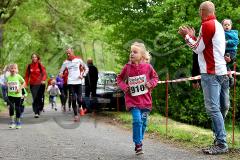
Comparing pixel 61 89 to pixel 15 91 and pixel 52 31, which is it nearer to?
pixel 15 91

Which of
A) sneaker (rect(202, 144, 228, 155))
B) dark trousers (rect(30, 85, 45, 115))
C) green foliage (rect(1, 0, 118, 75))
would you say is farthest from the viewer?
green foliage (rect(1, 0, 118, 75))

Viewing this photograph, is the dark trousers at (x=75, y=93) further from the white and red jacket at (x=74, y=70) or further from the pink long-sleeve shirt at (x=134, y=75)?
the pink long-sleeve shirt at (x=134, y=75)

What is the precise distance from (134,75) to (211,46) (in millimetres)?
1382

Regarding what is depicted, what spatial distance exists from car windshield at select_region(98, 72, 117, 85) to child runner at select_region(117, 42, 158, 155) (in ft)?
40.6

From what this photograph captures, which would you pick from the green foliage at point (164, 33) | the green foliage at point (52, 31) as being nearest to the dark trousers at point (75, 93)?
the green foliage at point (164, 33)

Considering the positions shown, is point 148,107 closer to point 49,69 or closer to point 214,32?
point 214,32

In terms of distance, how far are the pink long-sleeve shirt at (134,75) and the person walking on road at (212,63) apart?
904 mm

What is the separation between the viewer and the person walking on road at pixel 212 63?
787cm

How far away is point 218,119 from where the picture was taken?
26.1 feet

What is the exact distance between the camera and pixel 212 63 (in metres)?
7.93

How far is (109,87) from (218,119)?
41.4 feet

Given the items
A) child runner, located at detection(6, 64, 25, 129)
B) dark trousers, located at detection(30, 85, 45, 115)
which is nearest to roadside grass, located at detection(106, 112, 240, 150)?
child runner, located at detection(6, 64, 25, 129)

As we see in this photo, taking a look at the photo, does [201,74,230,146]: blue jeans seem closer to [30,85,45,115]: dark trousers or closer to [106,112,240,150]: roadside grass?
[106,112,240,150]: roadside grass

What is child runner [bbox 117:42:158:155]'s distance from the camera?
27.4ft
